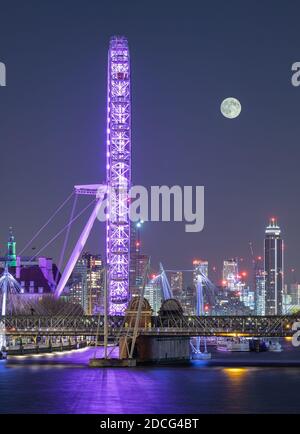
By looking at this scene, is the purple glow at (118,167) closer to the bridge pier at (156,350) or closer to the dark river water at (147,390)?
the bridge pier at (156,350)

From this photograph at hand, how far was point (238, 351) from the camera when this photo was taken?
18838 cm

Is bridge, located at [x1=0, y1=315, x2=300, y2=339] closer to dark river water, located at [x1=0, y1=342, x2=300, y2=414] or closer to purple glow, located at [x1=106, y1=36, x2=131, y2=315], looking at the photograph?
purple glow, located at [x1=106, y1=36, x2=131, y2=315]

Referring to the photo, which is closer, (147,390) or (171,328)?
(147,390)

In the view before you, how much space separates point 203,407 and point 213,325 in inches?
2273

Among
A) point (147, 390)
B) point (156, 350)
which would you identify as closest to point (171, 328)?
point (156, 350)

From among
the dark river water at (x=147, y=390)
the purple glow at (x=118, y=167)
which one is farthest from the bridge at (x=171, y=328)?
the dark river water at (x=147, y=390)

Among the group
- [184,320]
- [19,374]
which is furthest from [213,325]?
[19,374]

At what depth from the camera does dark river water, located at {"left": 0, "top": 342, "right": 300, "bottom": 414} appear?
66812 mm

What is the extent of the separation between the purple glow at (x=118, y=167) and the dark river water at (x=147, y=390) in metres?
24.2

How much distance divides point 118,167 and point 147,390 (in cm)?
5719

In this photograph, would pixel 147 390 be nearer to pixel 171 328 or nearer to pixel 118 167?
pixel 171 328

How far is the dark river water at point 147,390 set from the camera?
66812 millimetres

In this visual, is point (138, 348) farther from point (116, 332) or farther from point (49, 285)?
point (49, 285)

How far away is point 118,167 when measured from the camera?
431ft
